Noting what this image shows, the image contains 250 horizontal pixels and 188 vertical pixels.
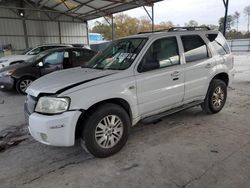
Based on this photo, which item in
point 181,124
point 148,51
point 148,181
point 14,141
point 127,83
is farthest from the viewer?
point 181,124

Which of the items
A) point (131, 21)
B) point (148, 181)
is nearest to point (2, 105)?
point (148, 181)

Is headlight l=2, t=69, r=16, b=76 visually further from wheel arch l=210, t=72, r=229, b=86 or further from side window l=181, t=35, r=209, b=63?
wheel arch l=210, t=72, r=229, b=86

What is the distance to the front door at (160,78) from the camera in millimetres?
3338

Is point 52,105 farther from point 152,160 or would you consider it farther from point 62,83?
point 152,160

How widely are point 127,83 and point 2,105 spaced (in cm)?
457

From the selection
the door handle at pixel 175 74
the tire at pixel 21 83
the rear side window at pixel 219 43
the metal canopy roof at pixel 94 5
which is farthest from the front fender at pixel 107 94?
the metal canopy roof at pixel 94 5

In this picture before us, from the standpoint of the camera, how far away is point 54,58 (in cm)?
760

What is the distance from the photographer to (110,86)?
3006 millimetres

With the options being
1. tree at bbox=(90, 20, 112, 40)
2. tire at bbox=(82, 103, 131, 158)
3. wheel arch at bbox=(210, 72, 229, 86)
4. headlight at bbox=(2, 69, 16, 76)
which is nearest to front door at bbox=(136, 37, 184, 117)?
tire at bbox=(82, 103, 131, 158)

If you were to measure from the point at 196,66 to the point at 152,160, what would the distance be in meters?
1.97

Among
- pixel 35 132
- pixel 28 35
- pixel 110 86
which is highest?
pixel 28 35

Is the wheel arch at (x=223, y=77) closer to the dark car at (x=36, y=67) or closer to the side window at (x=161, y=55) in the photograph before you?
the side window at (x=161, y=55)

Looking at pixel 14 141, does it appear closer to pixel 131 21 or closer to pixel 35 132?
pixel 35 132

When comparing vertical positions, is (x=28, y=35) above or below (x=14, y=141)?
above
